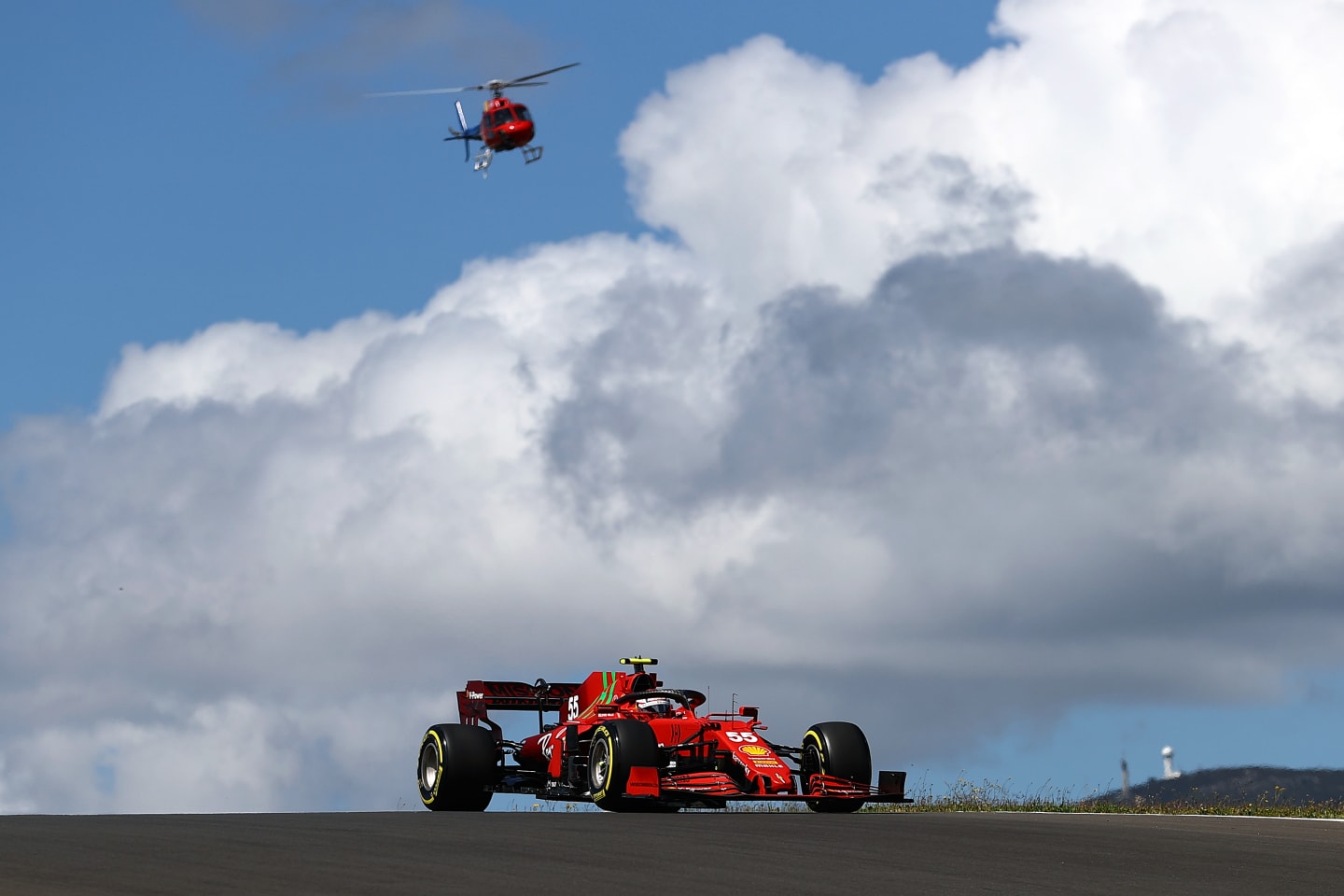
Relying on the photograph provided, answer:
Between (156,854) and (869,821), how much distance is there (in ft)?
29.3

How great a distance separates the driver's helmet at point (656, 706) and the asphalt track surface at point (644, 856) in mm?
4353

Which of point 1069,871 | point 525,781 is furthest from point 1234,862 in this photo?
point 525,781

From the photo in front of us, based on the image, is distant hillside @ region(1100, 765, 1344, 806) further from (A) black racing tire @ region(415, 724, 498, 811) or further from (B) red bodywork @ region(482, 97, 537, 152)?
(B) red bodywork @ region(482, 97, 537, 152)

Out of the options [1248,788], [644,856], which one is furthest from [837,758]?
[1248,788]

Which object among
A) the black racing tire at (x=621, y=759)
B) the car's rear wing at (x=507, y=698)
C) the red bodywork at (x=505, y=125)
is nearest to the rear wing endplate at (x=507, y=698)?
the car's rear wing at (x=507, y=698)

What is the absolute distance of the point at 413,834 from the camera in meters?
17.7

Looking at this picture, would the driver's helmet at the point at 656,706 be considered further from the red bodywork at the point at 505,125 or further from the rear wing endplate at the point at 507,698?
the red bodywork at the point at 505,125

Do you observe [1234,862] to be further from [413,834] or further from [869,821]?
[413,834]

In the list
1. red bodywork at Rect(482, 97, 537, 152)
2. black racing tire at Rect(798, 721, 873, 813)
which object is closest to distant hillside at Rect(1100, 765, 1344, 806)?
black racing tire at Rect(798, 721, 873, 813)

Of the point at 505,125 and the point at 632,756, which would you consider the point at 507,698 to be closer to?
the point at 632,756

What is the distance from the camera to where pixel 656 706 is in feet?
84.4

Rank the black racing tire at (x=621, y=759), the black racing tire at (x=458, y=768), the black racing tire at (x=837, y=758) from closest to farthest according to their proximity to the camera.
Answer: the black racing tire at (x=621, y=759)
the black racing tire at (x=837, y=758)
the black racing tire at (x=458, y=768)

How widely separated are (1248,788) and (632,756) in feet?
66.2

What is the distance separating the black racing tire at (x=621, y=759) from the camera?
A: 2291 cm
